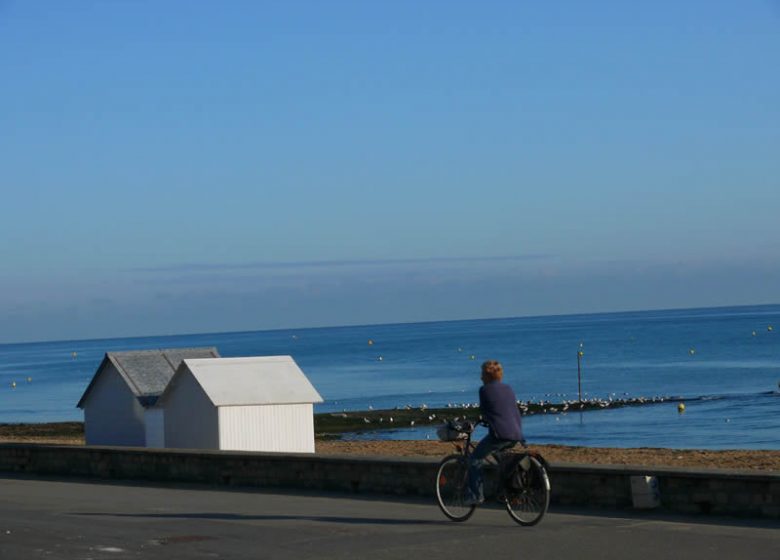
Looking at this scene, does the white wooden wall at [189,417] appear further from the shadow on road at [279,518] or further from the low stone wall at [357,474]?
the shadow on road at [279,518]

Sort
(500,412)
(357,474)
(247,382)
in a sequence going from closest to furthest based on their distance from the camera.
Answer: (500,412) < (357,474) < (247,382)

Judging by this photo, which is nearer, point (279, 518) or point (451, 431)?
point (451, 431)

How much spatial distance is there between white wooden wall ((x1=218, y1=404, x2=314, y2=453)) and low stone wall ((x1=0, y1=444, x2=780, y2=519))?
334cm

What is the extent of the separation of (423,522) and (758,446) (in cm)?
3315

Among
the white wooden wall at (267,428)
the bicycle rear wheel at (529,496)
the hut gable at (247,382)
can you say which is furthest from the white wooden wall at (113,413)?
the bicycle rear wheel at (529,496)

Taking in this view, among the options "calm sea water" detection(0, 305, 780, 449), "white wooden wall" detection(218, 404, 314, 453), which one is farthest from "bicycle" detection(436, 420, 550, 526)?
"calm sea water" detection(0, 305, 780, 449)

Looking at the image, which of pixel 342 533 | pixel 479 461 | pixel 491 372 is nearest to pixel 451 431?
pixel 479 461

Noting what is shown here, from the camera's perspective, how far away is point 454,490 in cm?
1324

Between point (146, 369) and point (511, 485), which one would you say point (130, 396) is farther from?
point (511, 485)

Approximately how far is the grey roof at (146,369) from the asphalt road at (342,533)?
30.8ft

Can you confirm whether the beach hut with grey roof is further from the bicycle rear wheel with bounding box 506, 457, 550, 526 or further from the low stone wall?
the bicycle rear wheel with bounding box 506, 457, 550, 526

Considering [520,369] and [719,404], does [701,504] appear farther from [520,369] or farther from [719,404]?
[520,369]

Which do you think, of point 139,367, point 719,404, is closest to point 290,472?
point 139,367

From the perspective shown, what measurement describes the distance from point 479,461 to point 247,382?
1139cm
